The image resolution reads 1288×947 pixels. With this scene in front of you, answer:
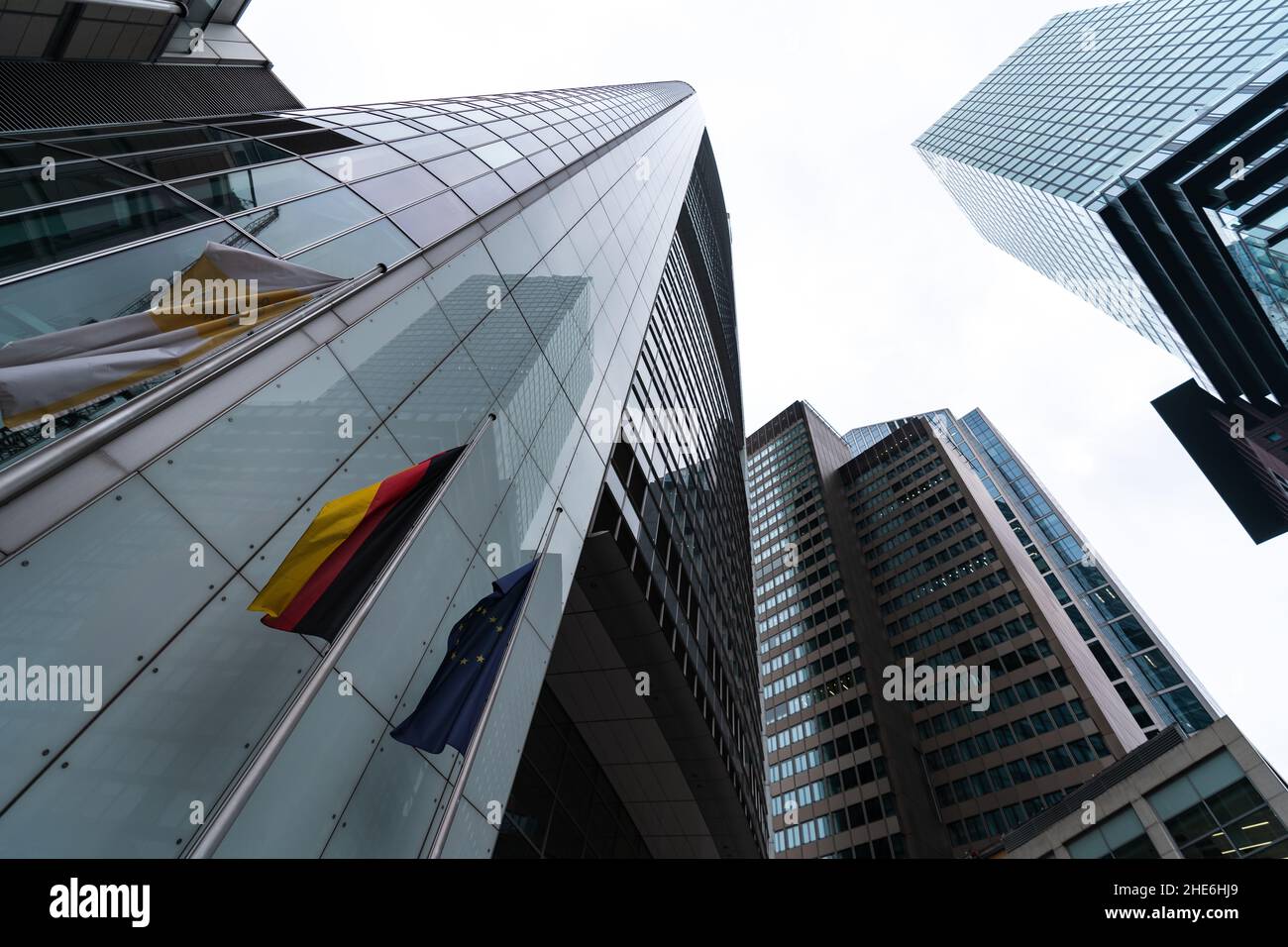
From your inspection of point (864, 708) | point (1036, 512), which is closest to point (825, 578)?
point (864, 708)

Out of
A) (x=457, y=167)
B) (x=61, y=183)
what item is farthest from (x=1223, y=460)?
(x=61, y=183)

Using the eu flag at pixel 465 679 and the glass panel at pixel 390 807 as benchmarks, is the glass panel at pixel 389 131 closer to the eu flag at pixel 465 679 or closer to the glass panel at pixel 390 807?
the eu flag at pixel 465 679

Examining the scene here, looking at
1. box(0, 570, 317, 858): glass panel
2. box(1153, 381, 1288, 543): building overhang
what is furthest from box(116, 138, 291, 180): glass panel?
box(1153, 381, 1288, 543): building overhang

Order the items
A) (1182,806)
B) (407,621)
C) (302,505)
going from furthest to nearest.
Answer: (1182,806)
(407,621)
(302,505)

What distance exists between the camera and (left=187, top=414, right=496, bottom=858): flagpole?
463 centimetres

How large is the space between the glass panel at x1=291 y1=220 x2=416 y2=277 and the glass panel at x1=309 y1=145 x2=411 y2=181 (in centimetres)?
144

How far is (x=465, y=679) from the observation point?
23.4 ft

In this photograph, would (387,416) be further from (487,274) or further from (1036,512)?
(1036,512)

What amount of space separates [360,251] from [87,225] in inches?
129

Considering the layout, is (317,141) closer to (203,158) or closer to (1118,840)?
(203,158)

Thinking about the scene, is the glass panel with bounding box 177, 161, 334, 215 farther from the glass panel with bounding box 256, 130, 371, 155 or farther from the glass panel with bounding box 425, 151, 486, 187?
the glass panel with bounding box 425, 151, 486, 187

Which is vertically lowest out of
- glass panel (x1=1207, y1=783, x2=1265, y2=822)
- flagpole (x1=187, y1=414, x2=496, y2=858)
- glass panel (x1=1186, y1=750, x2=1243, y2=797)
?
glass panel (x1=1207, y1=783, x2=1265, y2=822)

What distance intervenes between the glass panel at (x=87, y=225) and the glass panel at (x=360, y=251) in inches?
54.0

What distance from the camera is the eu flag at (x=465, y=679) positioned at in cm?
664
